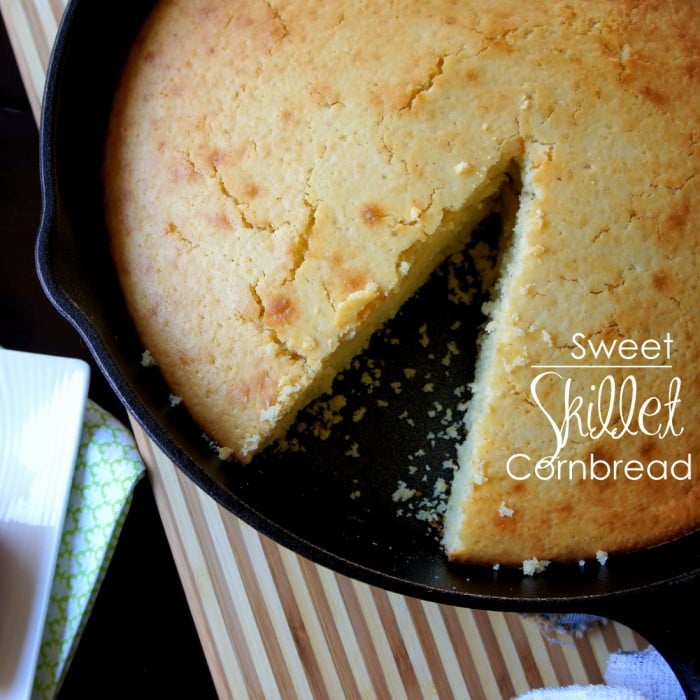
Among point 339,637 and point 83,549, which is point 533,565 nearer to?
point 339,637

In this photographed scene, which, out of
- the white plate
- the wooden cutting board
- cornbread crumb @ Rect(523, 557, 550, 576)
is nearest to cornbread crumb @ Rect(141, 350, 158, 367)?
the white plate

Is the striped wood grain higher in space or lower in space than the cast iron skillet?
lower

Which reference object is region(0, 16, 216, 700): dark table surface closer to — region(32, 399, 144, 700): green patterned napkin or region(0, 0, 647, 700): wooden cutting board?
region(32, 399, 144, 700): green patterned napkin

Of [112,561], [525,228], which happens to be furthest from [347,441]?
[112,561]

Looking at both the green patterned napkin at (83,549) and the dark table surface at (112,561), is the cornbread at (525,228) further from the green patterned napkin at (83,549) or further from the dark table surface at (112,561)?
the dark table surface at (112,561)

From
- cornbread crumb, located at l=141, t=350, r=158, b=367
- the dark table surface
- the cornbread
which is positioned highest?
the cornbread

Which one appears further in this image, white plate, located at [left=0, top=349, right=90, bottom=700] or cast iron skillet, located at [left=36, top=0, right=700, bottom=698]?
white plate, located at [left=0, top=349, right=90, bottom=700]

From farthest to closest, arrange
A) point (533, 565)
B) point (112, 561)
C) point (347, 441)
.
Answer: point (112, 561), point (347, 441), point (533, 565)
